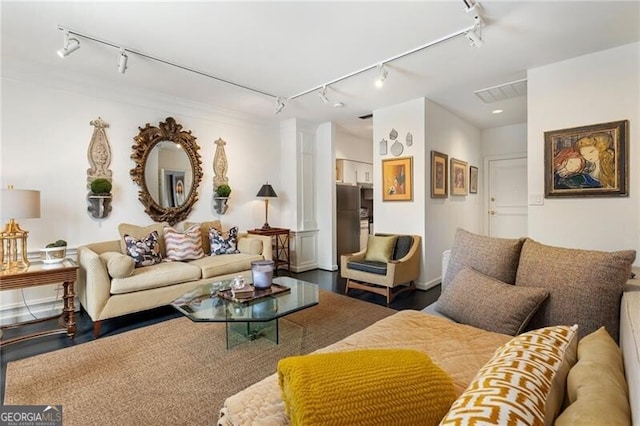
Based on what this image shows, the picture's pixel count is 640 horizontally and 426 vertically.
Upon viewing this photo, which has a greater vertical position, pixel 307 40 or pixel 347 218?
pixel 307 40

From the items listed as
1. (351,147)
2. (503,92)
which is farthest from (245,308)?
(351,147)

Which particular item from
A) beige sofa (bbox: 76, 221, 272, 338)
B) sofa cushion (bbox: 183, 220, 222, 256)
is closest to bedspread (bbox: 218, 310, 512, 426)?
beige sofa (bbox: 76, 221, 272, 338)

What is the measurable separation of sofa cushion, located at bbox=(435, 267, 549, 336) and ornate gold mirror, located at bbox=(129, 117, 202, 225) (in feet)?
11.3

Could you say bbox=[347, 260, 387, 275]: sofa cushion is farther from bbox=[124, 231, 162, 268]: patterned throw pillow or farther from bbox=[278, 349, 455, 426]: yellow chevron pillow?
bbox=[278, 349, 455, 426]: yellow chevron pillow

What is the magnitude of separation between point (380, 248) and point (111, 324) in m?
2.96

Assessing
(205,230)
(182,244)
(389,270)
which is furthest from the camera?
(205,230)

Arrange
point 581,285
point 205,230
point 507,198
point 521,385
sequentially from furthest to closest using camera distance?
point 507,198 < point 205,230 < point 581,285 < point 521,385

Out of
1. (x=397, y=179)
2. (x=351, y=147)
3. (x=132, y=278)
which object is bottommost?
(x=132, y=278)

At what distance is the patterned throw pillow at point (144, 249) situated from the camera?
3.16 meters

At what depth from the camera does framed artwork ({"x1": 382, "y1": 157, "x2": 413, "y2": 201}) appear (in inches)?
160

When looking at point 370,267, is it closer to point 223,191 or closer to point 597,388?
point 223,191

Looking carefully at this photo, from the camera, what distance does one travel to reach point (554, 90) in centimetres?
303

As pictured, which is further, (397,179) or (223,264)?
(397,179)

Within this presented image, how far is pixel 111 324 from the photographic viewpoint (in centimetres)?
289
